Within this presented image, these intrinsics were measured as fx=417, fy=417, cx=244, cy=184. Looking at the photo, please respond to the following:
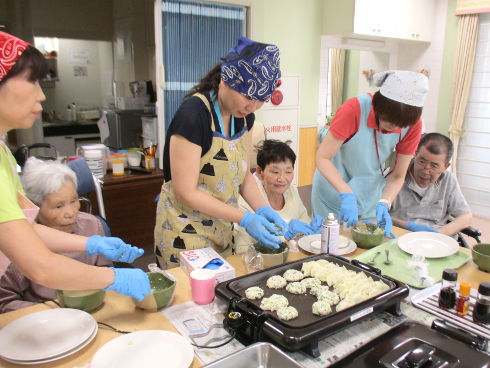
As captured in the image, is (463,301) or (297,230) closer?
(463,301)

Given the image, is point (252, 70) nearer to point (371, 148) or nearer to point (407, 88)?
point (407, 88)

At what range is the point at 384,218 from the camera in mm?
1958

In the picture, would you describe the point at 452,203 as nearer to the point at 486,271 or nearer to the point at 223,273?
the point at 486,271

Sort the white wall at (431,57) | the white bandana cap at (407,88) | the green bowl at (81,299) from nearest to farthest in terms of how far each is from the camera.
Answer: the green bowl at (81,299) < the white bandana cap at (407,88) < the white wall at (431,57)

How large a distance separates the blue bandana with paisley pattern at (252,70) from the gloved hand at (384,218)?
2.75ft

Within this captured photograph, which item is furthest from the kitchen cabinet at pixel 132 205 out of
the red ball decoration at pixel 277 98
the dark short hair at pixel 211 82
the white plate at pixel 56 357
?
the white plate at pixel 56 357

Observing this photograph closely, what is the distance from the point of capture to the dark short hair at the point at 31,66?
38.1 inches

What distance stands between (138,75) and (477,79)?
379cm

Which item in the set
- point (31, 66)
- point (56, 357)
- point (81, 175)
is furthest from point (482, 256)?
point (81, 175)

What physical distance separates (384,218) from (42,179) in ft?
5.01

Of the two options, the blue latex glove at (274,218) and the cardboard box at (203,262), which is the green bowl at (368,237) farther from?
the cardboard box at (203,262)

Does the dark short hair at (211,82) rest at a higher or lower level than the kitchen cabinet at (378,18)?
lower

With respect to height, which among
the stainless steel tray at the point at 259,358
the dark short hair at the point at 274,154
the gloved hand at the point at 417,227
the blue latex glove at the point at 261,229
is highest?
the dark short hair at the point at 274,154

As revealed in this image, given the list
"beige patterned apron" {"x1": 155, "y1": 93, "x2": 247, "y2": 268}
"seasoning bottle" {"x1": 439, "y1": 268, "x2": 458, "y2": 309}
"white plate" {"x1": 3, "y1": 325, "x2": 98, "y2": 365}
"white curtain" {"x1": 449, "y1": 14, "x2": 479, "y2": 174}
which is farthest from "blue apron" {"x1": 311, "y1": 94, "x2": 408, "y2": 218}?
"white curtain" {"x1": 449, "y1": 14, "x2": 479, "y2": 174}
